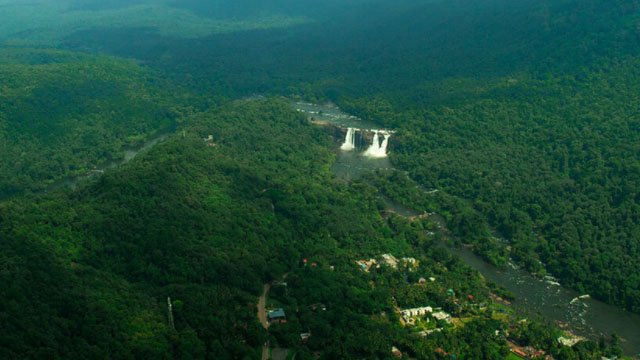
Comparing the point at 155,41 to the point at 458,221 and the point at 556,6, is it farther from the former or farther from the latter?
the point at 458,221

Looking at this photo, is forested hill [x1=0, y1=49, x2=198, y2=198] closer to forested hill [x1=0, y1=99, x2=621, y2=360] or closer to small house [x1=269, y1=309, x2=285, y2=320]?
forested hill [x1=0, y1=99, x2=621, y2=360]

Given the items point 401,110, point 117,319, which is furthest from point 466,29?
point 117,319

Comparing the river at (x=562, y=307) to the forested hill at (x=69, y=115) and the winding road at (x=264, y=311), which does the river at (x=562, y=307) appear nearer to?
the winding road at (x=264, y=311)

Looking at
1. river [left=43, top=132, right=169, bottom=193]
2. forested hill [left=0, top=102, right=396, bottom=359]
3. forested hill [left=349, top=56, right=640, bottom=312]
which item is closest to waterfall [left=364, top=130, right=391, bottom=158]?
forested hill [left=349, top=56, right=640, bottom=312]

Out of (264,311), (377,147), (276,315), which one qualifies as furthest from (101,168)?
(276,315)

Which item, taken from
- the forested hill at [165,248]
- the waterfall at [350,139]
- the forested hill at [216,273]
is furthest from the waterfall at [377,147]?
the forested hill at [216,273]

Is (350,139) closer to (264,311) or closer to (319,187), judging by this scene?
(319,187)
